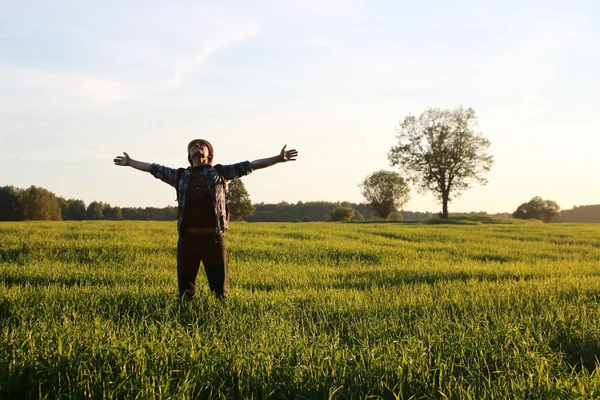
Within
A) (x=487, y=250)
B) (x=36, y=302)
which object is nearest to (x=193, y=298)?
(x=36, y=302)

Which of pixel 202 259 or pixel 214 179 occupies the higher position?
pixel 214 179

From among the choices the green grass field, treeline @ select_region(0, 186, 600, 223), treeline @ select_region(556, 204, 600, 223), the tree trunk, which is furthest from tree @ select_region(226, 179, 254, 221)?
the green grass field

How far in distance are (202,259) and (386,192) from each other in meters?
73.3

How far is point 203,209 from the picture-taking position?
6039 millimetres

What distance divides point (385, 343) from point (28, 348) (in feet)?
10.9

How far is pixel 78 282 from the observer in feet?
28.3

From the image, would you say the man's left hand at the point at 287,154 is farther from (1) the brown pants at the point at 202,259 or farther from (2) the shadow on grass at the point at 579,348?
(2) the shadow on grass at the point at 579,348

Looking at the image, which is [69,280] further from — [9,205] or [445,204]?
[9,205]

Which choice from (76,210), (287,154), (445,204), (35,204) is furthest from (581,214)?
(76,210)

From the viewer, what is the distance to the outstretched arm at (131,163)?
644 centimetres

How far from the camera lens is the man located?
6035 mm

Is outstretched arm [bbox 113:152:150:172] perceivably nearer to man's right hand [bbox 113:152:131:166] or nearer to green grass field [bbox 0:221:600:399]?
man's right hand [bbox 113:152:131:166]

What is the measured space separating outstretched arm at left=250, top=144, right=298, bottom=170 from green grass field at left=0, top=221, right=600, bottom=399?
1.91 meters

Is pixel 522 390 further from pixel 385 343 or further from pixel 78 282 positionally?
pixel 78 282
